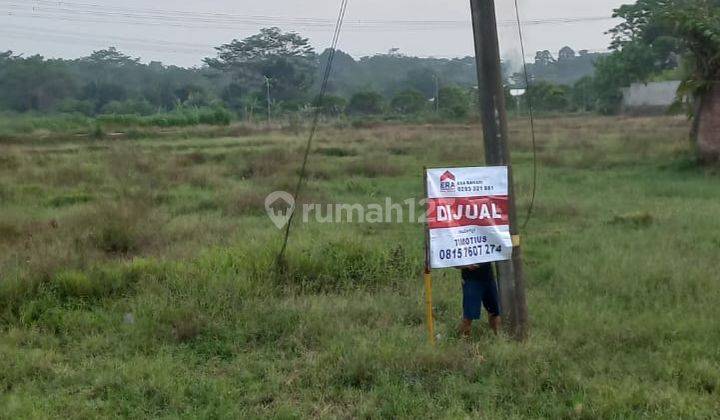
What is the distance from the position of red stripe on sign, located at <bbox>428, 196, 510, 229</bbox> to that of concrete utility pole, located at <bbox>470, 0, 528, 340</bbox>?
108 mm

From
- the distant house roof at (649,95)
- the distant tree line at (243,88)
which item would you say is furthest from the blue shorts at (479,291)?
the distant house roof at (649,95)

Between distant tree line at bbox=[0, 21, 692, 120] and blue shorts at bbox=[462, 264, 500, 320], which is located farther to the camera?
distant tree line at bbox=[0, 21, 692, 120]

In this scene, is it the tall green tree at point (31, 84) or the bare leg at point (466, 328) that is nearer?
the bare leg at point (466, 328)

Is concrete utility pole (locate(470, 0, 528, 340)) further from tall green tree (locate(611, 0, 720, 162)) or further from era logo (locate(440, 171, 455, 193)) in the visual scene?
tall green tree (locate(611, 0, 720, 162))

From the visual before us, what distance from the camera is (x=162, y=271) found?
596 centimetres

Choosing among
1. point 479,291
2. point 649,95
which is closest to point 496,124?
point 479,291

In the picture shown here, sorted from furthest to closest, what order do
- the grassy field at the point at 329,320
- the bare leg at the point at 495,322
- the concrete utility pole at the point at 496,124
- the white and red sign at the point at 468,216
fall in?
the bare leg at the point at 495,322
the concrete utility pole at the point at 496,124
the white and red sign at the point at 468,216
the grassy field at the point at 329,320

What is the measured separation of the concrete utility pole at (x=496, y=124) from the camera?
14.8ft

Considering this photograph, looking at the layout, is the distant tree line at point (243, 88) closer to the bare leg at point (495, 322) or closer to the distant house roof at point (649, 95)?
the distant house roof at point (649, 95)

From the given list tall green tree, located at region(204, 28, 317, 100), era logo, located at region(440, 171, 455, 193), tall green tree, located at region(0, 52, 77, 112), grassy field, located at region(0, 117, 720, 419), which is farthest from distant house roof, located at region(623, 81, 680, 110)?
era logo, located at region(440, 171, 455, 193)

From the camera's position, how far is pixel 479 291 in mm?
4688

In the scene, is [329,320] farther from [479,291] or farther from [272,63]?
[272,63]

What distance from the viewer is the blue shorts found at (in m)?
4.67

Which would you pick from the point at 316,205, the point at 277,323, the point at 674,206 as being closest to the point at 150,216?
the point at 316,205
